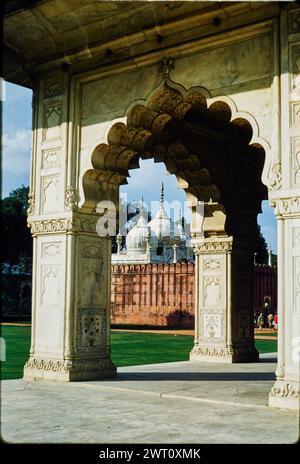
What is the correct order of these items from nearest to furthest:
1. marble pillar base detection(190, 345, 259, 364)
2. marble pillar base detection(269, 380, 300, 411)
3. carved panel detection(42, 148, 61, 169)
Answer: marble pillar base detection(269, 380, 300, 411), carved panel detection(42, 148, 61, 169), marble pillar base detection(190, 345, 259, 364)

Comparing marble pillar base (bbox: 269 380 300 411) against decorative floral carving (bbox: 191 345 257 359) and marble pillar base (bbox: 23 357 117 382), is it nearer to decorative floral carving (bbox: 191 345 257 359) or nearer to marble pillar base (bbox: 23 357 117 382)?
marble pillar base (bbox: 23 357 117 382)

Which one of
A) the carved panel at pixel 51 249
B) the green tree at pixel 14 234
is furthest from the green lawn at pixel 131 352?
the green tree at pixel 14 234

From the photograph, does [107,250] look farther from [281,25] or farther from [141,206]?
[141,206]

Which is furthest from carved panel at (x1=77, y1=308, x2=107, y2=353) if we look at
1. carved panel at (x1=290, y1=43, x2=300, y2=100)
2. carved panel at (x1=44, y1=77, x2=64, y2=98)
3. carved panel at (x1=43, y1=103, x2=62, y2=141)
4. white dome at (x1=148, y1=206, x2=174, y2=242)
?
white dome at (x1=148, y1=206, x2=174, y2=242)

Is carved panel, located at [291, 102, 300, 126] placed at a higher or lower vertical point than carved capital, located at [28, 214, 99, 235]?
higher

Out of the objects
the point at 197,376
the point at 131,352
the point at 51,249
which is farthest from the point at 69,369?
the point at 131,352

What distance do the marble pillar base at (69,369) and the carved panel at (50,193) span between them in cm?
238

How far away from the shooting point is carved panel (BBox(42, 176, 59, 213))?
9.73 m

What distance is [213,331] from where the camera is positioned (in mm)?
13039

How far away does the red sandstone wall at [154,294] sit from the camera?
30594 millimetres

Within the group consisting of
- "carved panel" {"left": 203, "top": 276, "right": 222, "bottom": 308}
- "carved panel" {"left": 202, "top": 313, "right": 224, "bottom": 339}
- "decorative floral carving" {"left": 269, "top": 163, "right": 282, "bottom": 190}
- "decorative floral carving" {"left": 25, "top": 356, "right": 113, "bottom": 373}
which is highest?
"decorative floral carving" {"left": 269, "top": 163, "right": 282, "bottom": 190}

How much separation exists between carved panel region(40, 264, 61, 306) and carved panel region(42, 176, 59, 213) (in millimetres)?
929

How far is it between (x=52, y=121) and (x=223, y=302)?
17.8 ft
